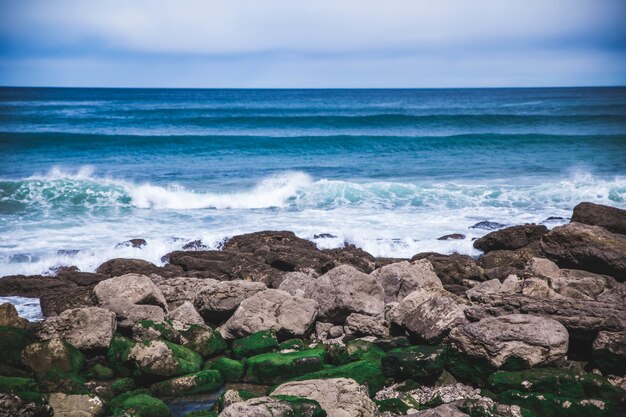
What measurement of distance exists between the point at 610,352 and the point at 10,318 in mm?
7639

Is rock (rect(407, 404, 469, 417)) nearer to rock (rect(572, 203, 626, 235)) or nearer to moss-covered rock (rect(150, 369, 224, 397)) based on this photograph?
moss-covered rock (rect(150, 369, 224, 397))

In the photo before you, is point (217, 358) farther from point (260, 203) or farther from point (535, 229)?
point (260, 203)

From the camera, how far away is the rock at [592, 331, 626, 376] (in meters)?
7.34

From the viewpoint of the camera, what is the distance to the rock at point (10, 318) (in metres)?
8.89

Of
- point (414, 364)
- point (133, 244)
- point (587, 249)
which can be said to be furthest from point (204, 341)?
point (587, 249)

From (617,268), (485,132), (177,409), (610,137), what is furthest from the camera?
(485,132)

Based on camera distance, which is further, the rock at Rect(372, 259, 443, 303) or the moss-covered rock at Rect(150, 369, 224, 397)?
the rock at Rect(372, 259, 443, 303)

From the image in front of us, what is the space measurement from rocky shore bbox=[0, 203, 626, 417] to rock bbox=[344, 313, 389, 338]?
0.02 metres

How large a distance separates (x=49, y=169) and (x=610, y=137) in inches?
1055

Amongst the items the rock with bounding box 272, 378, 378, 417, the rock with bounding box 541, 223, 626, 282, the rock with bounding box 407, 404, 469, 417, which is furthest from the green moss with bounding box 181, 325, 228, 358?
the rock with bounding box 541, 223, 626, 282

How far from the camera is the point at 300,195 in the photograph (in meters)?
20.0

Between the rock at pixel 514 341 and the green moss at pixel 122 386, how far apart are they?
148 inches

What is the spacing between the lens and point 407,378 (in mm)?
7543

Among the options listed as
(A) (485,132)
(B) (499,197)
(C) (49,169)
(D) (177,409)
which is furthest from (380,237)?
(A) (485,132)
